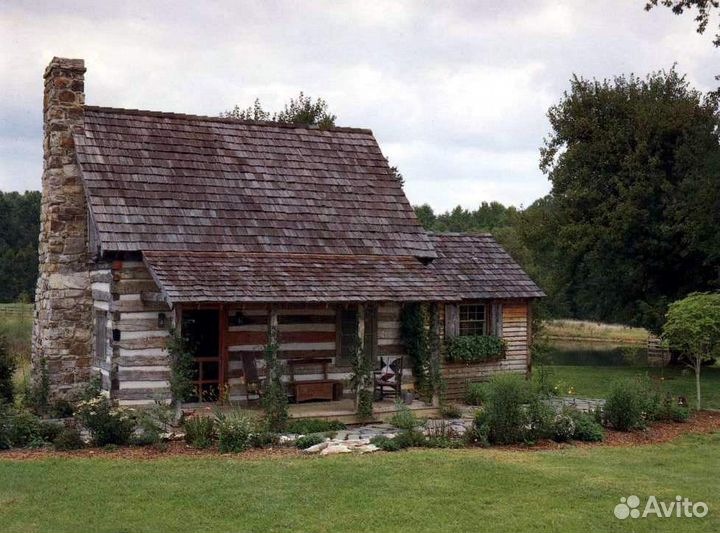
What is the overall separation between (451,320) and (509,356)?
226cm

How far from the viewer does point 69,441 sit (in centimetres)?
1409

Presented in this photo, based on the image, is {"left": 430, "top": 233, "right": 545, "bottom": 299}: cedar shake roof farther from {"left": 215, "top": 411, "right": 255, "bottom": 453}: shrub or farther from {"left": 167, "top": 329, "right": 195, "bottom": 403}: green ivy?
{"left": 215, "top": 411, "right": 255, "bottom": 453}: shrub

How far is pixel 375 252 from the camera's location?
20219mm

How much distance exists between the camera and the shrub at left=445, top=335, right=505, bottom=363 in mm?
22234

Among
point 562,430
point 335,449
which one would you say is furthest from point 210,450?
point 562,430

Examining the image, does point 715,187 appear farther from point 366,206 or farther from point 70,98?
point 70,98

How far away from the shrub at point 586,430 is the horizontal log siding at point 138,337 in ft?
25.8

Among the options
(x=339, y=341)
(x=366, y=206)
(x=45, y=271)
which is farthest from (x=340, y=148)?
(x=45, y=271)

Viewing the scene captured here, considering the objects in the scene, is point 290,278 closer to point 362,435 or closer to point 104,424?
point 362,435

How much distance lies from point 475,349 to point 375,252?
429 cm

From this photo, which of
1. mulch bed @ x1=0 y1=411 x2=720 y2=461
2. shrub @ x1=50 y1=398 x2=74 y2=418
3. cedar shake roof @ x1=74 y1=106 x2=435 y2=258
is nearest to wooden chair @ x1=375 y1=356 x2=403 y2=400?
cedar shake roof @ x1=74 y1=106 x2=435 y2=258

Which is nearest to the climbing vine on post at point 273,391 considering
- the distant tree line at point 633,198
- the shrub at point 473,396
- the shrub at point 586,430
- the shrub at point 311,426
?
the shrub at point 311,426

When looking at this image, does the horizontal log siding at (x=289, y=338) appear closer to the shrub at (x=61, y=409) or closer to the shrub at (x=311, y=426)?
the shrub at (x=311, y=426)

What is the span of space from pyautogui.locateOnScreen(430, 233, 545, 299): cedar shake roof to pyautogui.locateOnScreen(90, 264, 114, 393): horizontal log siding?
8.41 metres
